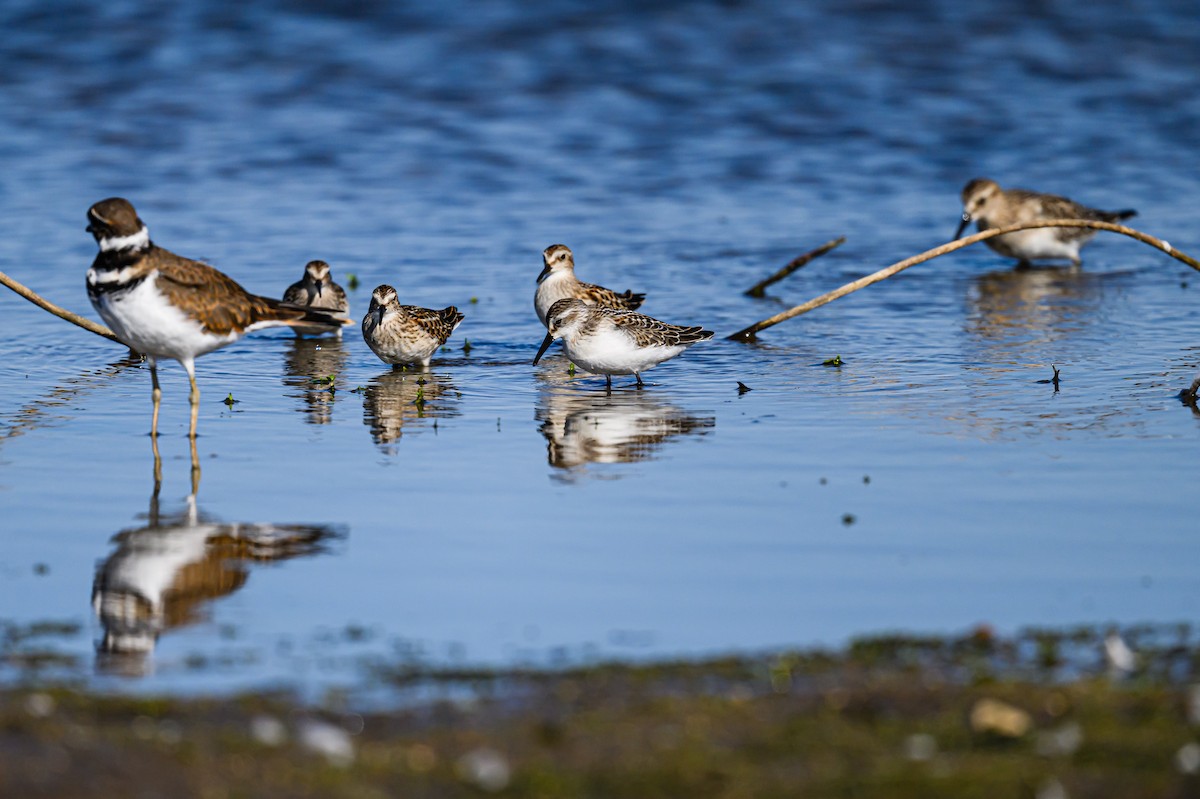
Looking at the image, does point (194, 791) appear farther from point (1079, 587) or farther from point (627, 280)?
point (627, 280)

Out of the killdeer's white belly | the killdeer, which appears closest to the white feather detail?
the killdeer

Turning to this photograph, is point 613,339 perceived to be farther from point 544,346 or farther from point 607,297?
point 607,297

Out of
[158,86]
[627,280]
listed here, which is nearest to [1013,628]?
[627,280]

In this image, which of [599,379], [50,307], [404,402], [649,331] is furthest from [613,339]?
[50,307]

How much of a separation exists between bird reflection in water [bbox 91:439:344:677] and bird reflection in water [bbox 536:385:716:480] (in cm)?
217

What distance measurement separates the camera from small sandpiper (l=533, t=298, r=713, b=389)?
13023mm

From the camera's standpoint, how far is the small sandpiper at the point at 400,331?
1410cm

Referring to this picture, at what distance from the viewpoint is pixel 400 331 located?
46.2 ft

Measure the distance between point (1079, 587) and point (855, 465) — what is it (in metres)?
2.51

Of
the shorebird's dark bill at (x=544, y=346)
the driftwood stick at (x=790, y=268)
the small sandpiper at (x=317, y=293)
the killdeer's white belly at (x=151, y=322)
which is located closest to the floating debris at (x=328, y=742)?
the killdeer's white belly at (x=151, y=322)

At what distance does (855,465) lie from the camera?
33.3 ft

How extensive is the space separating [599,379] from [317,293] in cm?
342

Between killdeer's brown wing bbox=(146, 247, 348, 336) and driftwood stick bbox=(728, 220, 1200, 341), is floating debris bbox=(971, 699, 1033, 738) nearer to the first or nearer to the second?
driftwood stick bbox=(728, 220, 1200, 341)

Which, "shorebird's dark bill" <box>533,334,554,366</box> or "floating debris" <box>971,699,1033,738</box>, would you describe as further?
"shorebird's dark bill" <box>533,334,554,366</box>
